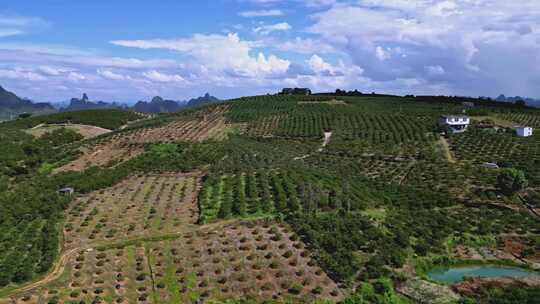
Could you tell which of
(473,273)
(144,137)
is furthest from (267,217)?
(144,137)

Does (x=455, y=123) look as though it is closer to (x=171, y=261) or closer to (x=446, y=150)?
(x=446, y=150)

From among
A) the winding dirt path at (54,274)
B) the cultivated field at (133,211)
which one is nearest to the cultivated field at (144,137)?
the cultivated field at (133,211)

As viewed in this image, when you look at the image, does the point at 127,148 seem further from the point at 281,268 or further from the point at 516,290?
the point at 516,290

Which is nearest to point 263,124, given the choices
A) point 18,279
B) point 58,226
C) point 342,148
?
point 342,148

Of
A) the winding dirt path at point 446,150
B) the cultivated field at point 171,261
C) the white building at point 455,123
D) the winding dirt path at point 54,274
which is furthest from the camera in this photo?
the white building at point 455,123

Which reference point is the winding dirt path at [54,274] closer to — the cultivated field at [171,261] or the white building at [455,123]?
the cultivated field at [171,261]

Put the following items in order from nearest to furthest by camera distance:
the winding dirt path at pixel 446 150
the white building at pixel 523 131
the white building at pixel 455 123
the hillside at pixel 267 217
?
the hillside at pixel 267 217 < the winding dirt path at pixel 446 150 < the white building at pixel 523 131 < the white building at pixel 455 123
